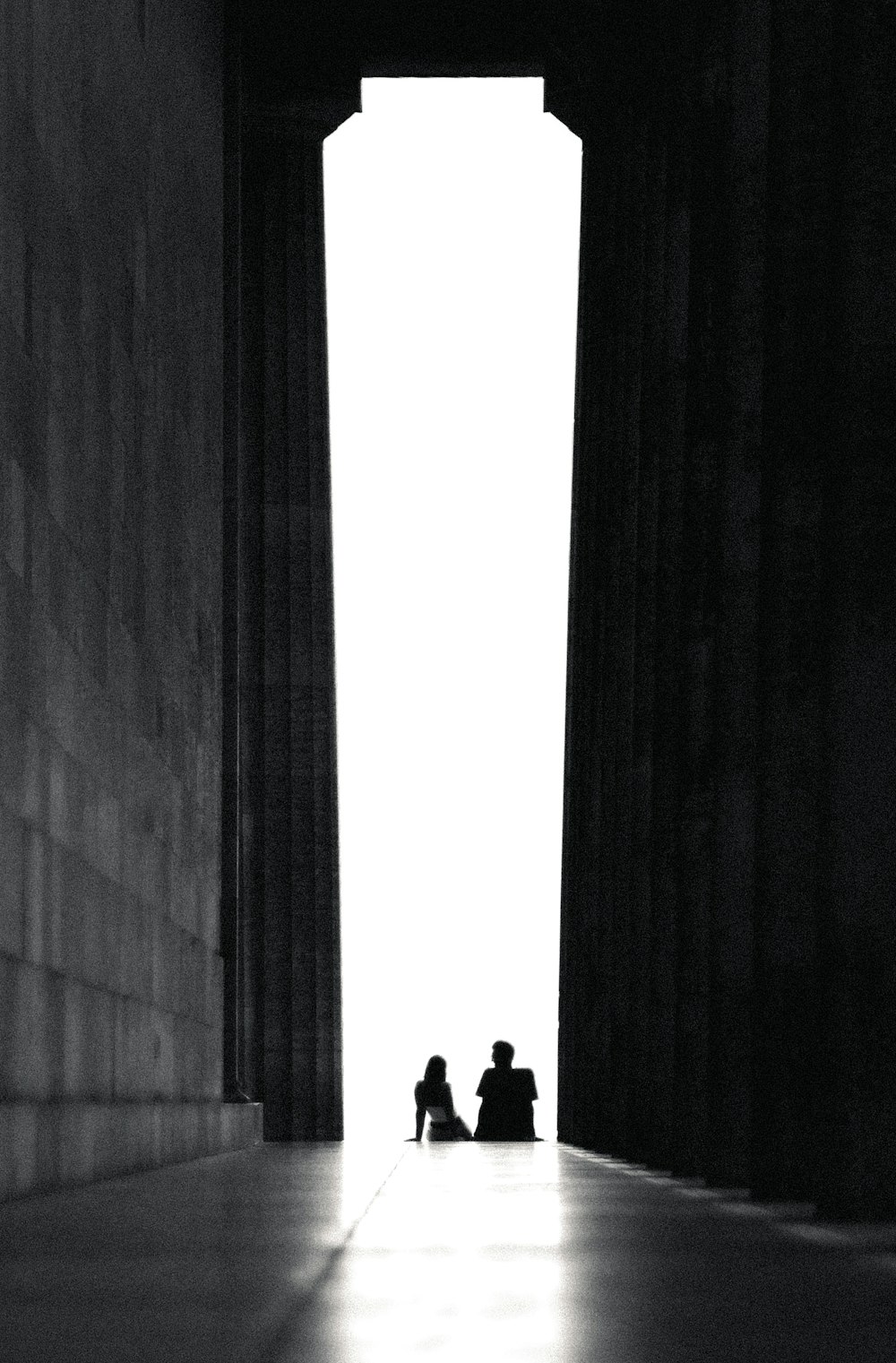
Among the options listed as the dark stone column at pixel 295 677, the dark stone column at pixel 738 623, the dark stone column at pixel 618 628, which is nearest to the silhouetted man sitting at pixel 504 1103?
the dark stone column at pixel 618 628

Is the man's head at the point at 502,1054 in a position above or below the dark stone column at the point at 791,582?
below

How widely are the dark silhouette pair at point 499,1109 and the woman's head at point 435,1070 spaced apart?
0.36 meters

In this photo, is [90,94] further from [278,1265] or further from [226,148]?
[226,148]

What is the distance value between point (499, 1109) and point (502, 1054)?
53 centimetres

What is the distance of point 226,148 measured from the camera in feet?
65.1

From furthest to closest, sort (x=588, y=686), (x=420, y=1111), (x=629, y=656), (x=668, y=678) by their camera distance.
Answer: (x=420, y=1111) < (x=588, y=686) < (x=629, y=656) < (x=668, y=678)

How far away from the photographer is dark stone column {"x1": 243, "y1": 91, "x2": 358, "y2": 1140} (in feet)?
85.3

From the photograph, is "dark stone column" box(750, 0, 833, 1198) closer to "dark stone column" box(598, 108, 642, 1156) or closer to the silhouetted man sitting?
"dark stone column" box(598, 108, 642, 1156)

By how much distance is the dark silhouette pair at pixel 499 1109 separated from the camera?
72.9 ft

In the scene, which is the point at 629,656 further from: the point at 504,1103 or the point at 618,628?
the point at 504,1103

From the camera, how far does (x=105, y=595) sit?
11.1 meters

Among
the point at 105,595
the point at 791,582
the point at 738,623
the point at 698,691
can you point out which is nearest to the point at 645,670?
the point at 698,691

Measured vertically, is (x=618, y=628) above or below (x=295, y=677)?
below

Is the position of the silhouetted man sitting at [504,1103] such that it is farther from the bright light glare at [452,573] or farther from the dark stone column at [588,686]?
the bright light glare at [452,573]
